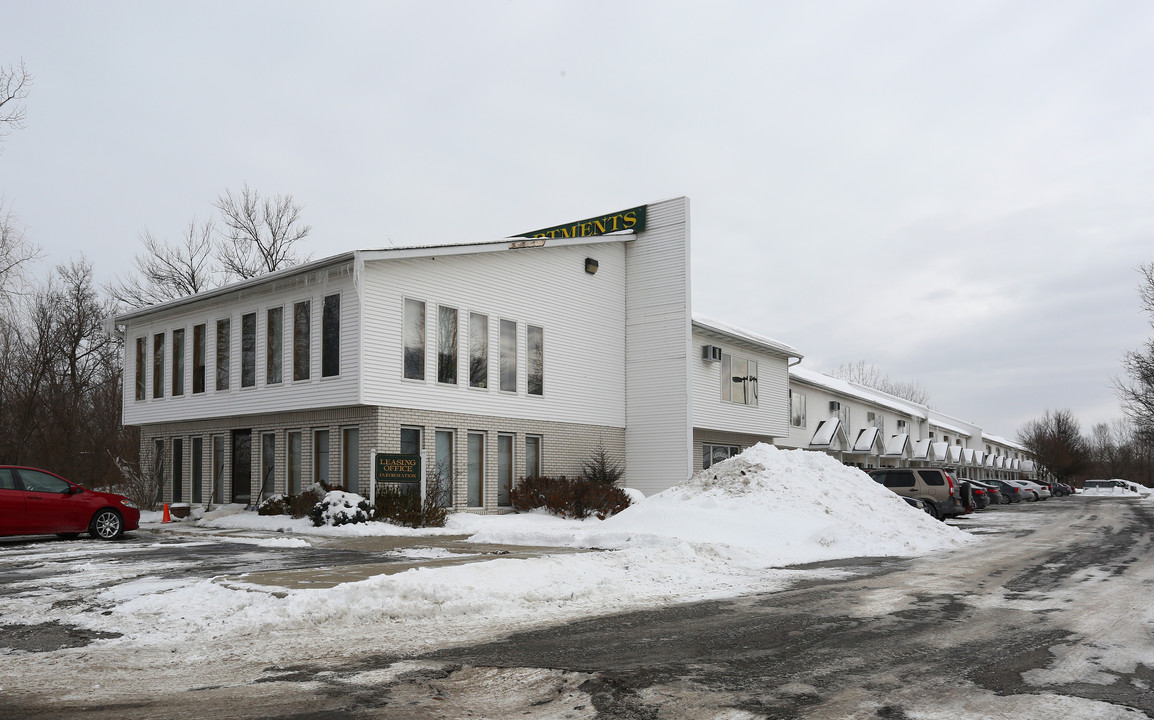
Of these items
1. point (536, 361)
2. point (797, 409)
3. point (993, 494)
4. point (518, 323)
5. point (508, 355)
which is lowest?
point (993, 494)

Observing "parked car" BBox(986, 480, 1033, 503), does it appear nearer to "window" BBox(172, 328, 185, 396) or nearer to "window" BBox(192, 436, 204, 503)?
"window" BBox(192, 436, 204, 503)

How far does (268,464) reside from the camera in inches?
964

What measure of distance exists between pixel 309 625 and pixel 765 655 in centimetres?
444

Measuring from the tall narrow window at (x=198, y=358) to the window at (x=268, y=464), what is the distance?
141 inches

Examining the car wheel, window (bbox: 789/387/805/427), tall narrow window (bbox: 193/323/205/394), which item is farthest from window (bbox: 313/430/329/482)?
window (bbox: 789/387/805/427)

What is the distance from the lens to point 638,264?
3020cm

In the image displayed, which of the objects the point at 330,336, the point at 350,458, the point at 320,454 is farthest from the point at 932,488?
the point at 330,336

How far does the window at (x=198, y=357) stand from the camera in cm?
2669

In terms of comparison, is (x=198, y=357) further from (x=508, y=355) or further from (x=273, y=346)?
(x=508, y=355)

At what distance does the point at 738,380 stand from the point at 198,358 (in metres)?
19.6

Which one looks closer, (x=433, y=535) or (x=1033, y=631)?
(x=1033, y=631)

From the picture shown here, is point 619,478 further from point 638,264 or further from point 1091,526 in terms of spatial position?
point 1091,526

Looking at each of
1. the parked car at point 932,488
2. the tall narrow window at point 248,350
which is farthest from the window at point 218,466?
the parked car at point 932,488

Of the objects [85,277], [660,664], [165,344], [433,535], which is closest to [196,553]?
[433,535]
